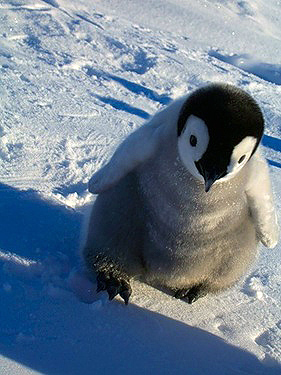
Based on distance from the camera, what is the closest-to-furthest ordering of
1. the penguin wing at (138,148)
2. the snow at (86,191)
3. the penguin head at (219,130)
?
the penguin head at (219,130) → the snow at (86,191) → the penguin wing at (138,148)

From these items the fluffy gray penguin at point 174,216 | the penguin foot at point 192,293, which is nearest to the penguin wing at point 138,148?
the fluffy gray penguin at point 174,216

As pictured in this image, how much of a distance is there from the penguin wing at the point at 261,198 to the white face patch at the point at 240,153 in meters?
0.24

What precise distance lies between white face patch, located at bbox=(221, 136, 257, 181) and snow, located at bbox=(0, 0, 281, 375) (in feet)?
1.74

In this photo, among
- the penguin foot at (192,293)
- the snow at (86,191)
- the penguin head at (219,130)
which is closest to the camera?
the penguin head at (219,130)

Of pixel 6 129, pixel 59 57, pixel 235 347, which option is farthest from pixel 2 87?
pixel 235 347

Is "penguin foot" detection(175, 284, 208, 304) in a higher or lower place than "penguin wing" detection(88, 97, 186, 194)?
lower

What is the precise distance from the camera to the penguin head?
Result: 53.5 inches

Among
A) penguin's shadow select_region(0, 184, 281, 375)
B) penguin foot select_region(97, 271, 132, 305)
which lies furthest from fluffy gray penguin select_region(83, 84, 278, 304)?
penguin's shadow select_region(0, 184, 281, 375)

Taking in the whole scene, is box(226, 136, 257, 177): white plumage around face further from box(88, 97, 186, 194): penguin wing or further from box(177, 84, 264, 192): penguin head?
box(88, 97, 186, 194): penguin wing

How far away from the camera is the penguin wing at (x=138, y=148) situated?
167 cm

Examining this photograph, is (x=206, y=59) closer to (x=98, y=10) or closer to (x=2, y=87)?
(x=98, y=10)

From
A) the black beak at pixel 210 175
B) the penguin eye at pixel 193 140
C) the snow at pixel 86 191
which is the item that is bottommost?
the snow at pixel 86 191

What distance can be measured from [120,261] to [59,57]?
220 centimetres

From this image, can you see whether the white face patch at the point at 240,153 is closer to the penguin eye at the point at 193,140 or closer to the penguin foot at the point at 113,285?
the penguin eye at the point at 193,140
